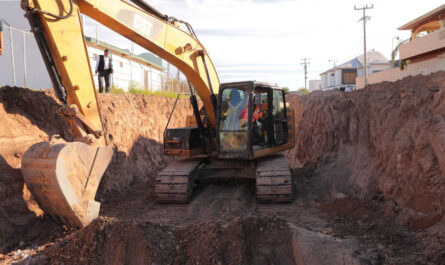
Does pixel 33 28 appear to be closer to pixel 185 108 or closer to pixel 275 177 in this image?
pixel 275 177

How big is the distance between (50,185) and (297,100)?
1469 cm

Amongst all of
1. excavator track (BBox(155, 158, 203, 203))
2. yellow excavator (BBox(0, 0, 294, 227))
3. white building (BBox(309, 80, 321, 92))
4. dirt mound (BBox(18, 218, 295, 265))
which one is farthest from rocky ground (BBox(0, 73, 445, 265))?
white building (BBox(309, 80, 321, 92))

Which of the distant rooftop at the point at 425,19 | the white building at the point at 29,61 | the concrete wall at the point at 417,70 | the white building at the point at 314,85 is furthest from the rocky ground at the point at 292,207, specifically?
the white building at the point at 314,85

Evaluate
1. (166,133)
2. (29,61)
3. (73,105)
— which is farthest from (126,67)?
(73,105)

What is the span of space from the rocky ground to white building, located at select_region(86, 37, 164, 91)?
1094 centimetres

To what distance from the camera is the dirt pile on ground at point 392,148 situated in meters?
5.14

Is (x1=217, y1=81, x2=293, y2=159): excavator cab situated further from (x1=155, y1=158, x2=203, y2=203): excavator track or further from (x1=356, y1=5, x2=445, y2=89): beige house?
(x1=356, y1=5, x2=445, y2=89): beige house

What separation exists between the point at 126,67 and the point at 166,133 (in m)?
17.6

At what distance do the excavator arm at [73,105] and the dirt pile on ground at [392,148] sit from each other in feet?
15.0

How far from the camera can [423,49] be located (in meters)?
19.1

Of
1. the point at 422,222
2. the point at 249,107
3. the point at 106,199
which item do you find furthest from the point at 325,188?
the point at 106,199

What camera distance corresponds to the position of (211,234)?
15.4ft

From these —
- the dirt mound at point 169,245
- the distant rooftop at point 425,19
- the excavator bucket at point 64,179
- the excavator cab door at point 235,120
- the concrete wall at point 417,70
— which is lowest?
the dirt mound at point 169,245

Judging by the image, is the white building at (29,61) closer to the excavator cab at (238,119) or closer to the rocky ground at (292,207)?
the rocky ground at (292,207)
